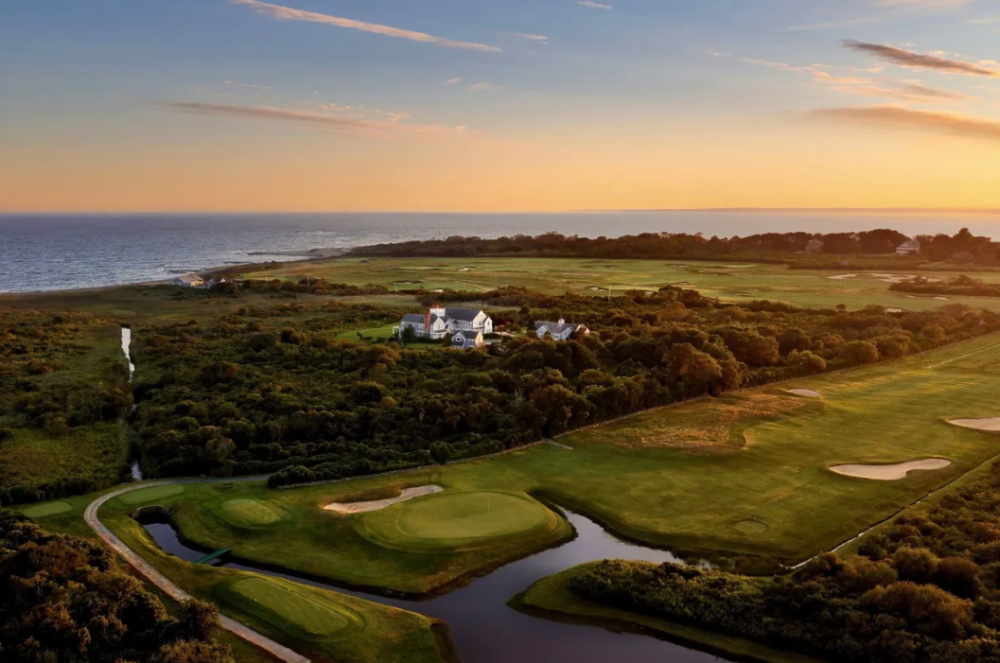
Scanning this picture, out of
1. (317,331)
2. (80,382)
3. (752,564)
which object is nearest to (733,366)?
(752,564)

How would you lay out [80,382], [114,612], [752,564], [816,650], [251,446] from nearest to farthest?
[114,612] → [816,650] → [752,564] → [251,446] → [80,382]

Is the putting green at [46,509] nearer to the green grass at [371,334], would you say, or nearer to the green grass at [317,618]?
the green grass at [317,618]

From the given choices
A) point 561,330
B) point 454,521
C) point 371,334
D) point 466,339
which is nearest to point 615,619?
point 454,521

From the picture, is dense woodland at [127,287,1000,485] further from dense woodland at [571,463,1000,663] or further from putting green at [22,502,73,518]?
dense woodland at [571,463,1000,663]

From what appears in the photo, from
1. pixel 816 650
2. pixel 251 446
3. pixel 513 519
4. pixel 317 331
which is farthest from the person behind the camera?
pixel 317 331

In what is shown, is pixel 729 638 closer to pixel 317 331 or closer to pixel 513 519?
pixel 513 519

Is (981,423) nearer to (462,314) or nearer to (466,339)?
(466,339)
